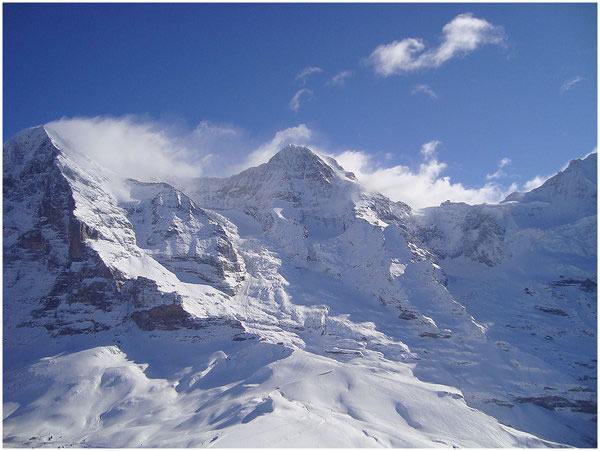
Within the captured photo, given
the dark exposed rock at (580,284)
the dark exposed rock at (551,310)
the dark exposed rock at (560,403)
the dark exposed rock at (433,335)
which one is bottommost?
the dark exposed rock at (560,403)

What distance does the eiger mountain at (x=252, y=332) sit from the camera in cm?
10212

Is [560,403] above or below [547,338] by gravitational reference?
below

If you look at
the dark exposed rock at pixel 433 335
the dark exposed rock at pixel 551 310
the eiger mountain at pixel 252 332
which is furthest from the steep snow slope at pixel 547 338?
the dark exposed rock at pixel 433 335

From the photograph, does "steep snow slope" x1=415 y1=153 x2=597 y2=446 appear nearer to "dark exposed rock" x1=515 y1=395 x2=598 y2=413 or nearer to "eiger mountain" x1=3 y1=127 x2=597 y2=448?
"dark exposed rock" x1=515 y1=395 x2=598 y2=413

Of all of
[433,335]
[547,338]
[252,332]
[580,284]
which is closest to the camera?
[252,332]

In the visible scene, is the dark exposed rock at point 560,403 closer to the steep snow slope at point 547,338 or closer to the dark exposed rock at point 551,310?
the steep snow slope at point 547,338

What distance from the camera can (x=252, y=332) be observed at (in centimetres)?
13600

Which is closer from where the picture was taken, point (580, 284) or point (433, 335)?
point (433, 335)

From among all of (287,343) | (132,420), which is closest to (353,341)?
(287,343)

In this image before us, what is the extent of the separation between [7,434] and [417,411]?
A: 3246 inches

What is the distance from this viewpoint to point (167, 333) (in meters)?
133

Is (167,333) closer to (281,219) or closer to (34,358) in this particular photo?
(34,358)

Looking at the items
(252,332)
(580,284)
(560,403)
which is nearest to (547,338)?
(560,403)

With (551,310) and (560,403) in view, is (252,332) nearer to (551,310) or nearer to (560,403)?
Result: (560,403)
